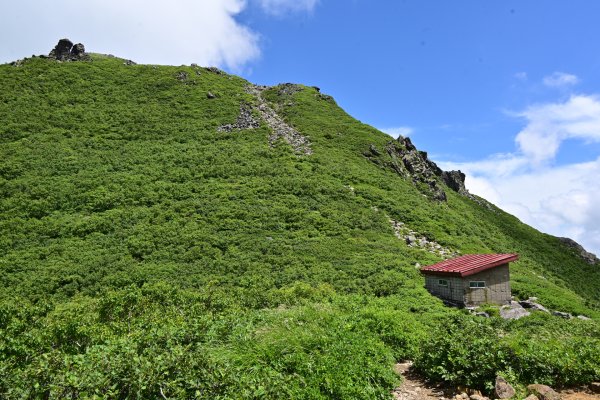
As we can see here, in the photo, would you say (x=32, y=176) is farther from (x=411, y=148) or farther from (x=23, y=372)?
(x=411, y=148)

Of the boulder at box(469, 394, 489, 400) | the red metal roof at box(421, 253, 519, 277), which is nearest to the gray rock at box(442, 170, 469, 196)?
the red metal roof at box(421, 253, 519, 277)

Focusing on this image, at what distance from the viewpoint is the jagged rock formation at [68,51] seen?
7194cm

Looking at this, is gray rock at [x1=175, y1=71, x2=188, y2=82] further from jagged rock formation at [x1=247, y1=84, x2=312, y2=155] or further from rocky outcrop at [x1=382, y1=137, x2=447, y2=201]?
rocky outcrop at [x1=382, y1=137, x2=447, y2=201]

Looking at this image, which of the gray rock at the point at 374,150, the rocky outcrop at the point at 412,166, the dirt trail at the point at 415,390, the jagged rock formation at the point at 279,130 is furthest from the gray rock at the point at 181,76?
the dirt trail at the point at 415,390

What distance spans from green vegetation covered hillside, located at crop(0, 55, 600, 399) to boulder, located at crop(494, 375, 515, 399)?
0.25 metres

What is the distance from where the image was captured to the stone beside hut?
775 inches

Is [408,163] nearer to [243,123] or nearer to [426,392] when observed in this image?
[243,123]

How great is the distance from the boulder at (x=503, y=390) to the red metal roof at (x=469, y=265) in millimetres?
11256

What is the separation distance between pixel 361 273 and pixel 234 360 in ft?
54.9

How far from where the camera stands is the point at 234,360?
324 inches

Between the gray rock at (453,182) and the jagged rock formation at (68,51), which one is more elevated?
the jagged rock formation at (68,51)

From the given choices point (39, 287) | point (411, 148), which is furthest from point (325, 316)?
point (411, 148)

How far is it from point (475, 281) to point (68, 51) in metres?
81.0

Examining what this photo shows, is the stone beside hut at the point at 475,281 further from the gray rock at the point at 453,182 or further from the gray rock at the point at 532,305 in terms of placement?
the gray rock at the point at 453,182
